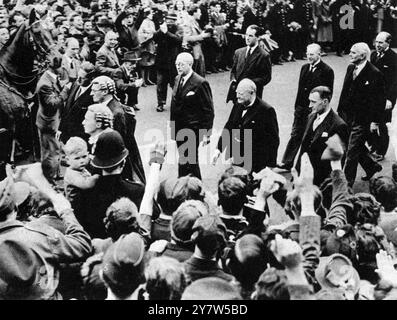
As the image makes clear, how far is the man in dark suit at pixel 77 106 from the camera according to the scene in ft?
26.9

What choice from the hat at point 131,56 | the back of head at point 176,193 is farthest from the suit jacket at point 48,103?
the hat at point 131,56

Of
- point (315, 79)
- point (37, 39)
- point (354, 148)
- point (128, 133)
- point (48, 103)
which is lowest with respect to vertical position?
point (354, 148)

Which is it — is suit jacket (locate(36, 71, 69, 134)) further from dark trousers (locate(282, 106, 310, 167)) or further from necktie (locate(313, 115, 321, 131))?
necktie (locate(313, 115, 321, 131))

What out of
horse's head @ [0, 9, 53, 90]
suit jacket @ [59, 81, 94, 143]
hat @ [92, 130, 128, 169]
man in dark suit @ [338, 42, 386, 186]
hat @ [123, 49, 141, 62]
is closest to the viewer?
hat @ [92, 130, 128, 169]

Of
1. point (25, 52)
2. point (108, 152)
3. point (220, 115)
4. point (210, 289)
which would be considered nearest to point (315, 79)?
point (220, 115)

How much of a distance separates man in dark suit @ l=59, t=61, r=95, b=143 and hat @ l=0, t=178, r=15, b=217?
3.27 metres

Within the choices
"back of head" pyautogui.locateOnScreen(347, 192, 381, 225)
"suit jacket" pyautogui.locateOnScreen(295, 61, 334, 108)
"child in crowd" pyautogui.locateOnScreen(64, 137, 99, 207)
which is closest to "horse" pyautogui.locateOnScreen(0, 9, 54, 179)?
"child in crowd" pyautogui.locateOnScreen(64, 137, 99, 207)

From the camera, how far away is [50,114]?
8.72 metres

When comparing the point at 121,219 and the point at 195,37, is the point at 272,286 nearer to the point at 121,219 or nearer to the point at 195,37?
the point at 121,219

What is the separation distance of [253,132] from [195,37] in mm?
→ 5707

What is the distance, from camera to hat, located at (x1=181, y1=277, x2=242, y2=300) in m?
4.38

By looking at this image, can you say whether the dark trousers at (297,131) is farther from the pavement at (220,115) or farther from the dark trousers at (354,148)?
the dark trousers at (354,148)

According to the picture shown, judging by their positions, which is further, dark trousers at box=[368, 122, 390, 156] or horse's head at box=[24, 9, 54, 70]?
dark trousers at box=[368, 122, 390, 156]

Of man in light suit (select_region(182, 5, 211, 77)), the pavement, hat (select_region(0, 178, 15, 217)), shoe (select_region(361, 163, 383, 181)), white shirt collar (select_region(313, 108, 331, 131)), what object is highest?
hat (select_region(0, 178, 15, 217))
